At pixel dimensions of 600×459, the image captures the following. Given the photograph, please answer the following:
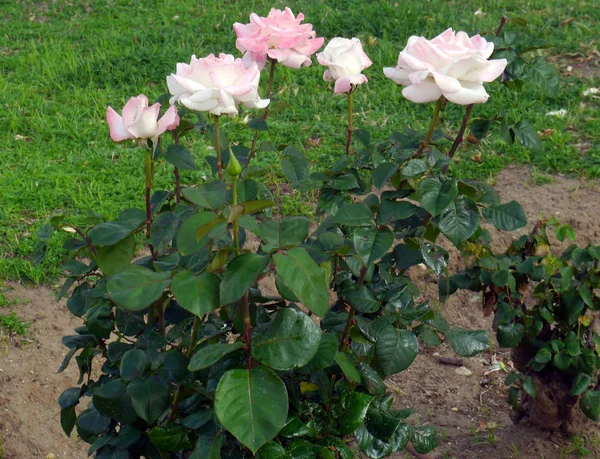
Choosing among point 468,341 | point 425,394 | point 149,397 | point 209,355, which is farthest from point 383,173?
point 425,394

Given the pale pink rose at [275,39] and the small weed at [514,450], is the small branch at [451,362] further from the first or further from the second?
the pale pink rose at [275,39]

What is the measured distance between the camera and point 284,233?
4.90ft

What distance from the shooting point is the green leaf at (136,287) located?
4.61 ft

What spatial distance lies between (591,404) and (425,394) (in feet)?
2.58

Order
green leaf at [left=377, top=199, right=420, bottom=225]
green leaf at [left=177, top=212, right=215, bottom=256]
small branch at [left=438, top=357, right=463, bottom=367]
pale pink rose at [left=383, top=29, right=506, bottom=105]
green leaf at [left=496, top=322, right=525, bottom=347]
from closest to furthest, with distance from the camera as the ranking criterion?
green leaf at [left=177, top=212, right=215, bottom=256] < pale pink rose at [left=383, top=29, right=506, bottom=105] < green leaf at [left=377, top=199, right=420, bottom=225] < green leaf at [left=496, top=322, right=525, bottom=347] < small branch at [left=438, top=357, right=463, bottom=367]

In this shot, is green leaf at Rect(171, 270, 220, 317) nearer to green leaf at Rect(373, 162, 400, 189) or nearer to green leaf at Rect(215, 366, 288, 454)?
green leaf at Rect(215, 366, 288, 454)

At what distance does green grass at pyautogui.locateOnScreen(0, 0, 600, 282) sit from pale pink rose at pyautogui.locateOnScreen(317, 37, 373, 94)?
1.93 m

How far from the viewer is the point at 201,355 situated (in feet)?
4.76

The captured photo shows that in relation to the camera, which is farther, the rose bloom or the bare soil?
the bare soil

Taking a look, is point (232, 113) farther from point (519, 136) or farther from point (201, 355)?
point (519, 136)

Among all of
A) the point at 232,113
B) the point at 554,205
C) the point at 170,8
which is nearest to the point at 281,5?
the point at 170,8

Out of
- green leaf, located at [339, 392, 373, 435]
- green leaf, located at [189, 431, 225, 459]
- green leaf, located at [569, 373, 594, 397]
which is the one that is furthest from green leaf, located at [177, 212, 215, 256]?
green leaf, located at [569, 373, 594, 397]

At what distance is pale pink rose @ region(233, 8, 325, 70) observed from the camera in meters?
1.91

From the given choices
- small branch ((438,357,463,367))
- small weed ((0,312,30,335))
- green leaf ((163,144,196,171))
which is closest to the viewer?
green leaf ((163,144,196,171))
